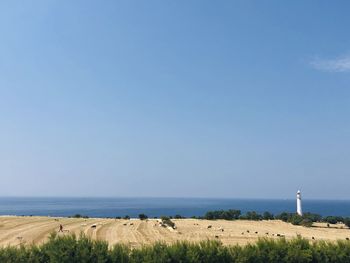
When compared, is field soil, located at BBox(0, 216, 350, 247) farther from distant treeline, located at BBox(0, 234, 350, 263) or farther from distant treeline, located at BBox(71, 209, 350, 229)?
distant treeline, located at BBox(0, 234, 350, 263)

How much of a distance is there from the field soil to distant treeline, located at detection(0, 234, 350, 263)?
28.3 m

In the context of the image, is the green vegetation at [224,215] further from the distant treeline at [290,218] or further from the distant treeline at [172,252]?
the distant treeline at [172,252]

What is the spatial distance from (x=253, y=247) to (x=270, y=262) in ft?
7.36

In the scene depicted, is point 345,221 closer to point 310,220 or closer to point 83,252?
point 310,220

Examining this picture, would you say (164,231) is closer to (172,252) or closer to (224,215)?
(224,215)

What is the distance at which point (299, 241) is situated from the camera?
46.2m

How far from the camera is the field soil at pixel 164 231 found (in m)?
78.6

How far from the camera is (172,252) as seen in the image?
4303 centimetres

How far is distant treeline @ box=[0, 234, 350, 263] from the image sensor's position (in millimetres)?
41719

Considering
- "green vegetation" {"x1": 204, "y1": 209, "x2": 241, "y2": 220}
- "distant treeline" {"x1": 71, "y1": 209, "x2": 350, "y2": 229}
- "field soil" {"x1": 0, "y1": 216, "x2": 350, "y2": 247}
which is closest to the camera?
"field soil" {"x1": 0, "y1": 216, "x2": 350, "y2": 247}

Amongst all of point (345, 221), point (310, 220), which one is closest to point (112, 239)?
point (310, 220)

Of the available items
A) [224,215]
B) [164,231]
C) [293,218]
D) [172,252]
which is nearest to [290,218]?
[293,218]

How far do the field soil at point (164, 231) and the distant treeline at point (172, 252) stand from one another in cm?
2827

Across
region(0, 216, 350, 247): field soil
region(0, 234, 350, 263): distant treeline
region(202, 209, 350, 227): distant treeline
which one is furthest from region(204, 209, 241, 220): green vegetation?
region(0, 234, 350, 263): distant treeline
